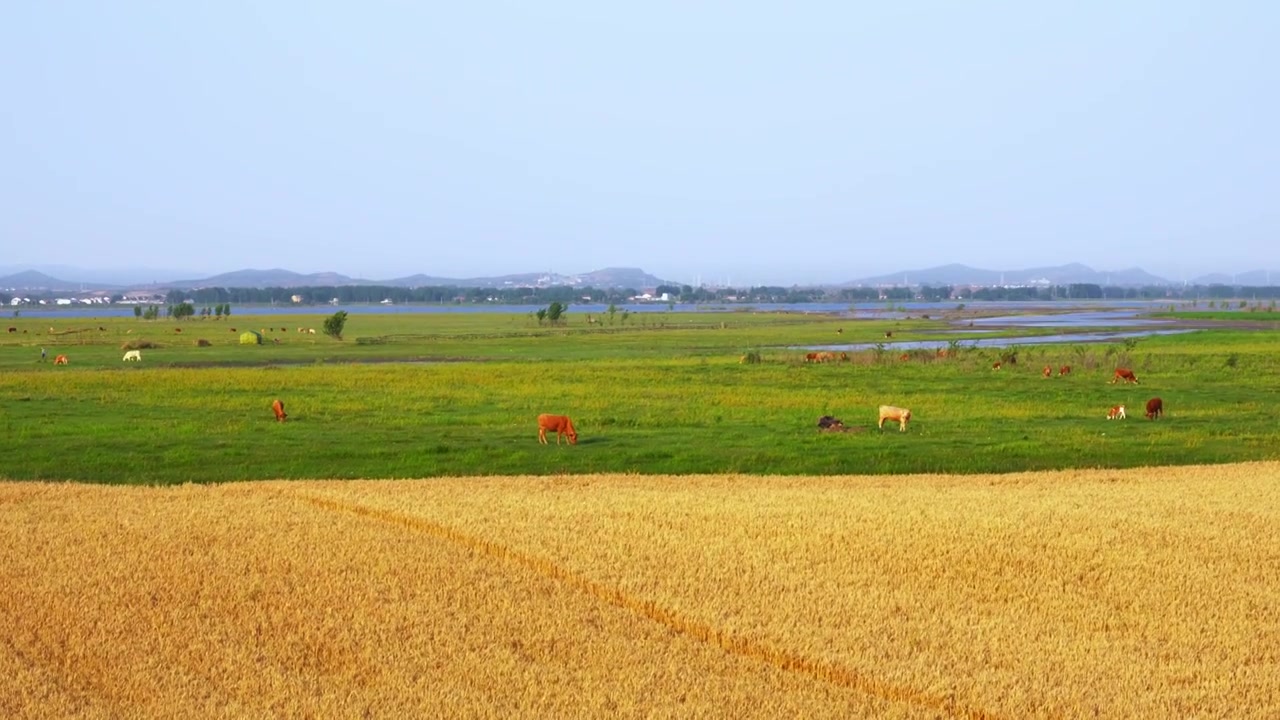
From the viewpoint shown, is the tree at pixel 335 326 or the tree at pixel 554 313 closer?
the tree at pixel 335 326

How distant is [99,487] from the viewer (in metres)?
19.8

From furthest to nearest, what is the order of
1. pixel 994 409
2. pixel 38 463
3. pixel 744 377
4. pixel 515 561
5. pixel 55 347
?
1. pixel 55 347
2. pixel 744 377
3. pixel 994 409
4. pixel 38 463
5. pixel 515 561

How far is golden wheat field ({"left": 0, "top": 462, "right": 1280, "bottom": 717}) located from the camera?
31.2 ft

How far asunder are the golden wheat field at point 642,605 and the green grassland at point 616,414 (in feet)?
16.6

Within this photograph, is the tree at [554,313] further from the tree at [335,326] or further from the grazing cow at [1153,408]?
the grazing cow at [1153,408]

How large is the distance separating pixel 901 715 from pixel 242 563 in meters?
7.89

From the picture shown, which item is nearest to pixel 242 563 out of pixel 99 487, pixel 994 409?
pixel 99 487

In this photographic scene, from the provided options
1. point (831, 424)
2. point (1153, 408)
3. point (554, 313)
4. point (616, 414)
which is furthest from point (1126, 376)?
point (554, 313)

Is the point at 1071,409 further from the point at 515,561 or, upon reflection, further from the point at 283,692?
the point at 283,692

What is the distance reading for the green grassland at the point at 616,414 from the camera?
78.0ft

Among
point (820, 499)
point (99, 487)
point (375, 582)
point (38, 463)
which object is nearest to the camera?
point (375, 582)

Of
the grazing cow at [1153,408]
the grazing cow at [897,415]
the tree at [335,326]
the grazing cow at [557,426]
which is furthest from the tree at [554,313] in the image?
the grazing cow at [557,426]

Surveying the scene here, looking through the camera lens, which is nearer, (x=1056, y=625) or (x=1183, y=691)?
(x=1183, y=691)

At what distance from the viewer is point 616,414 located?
31.5 meters
